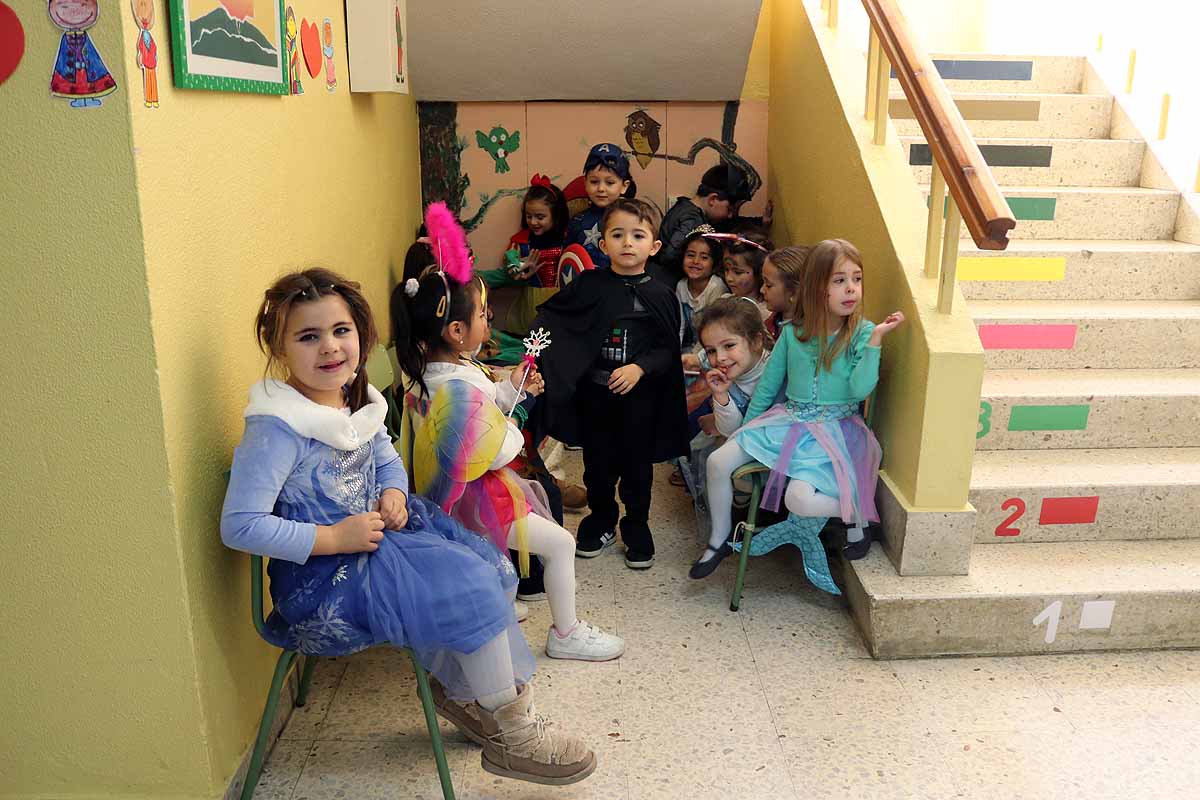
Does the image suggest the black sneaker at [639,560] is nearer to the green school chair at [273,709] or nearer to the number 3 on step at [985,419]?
the number 3 on step at [985,419]

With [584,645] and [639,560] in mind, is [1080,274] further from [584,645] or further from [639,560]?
[584,645]

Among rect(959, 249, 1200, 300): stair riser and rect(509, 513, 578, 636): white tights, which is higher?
rect(959, 249, 1200, 300): stair riser

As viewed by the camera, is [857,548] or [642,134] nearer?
[857,548]

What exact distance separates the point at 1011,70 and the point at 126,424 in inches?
146

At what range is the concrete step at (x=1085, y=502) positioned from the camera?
2.77 meters

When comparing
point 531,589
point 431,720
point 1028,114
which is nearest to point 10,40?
point 431,720

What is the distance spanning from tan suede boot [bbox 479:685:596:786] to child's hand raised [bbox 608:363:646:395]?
42.3 inches

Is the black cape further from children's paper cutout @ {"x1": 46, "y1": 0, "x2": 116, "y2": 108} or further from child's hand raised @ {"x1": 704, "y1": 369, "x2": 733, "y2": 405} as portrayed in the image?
children's paper cutout @ {"x1": 46, "y1": 0, "x2": 116, "y2": 108}

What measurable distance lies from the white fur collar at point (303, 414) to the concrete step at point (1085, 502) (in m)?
1.69

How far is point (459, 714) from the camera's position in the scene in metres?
2.20

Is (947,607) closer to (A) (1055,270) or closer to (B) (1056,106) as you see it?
(A) (1055,270)

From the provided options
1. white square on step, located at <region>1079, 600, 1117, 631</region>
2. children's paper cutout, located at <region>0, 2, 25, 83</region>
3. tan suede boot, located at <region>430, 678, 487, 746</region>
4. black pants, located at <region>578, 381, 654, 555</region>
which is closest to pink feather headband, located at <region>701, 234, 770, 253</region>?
black pants, located at <region>578, 381, 654, 555</region>

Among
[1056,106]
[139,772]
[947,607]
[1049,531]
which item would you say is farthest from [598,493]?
[1056,106]

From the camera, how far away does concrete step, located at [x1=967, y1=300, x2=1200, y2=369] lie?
314 cm
